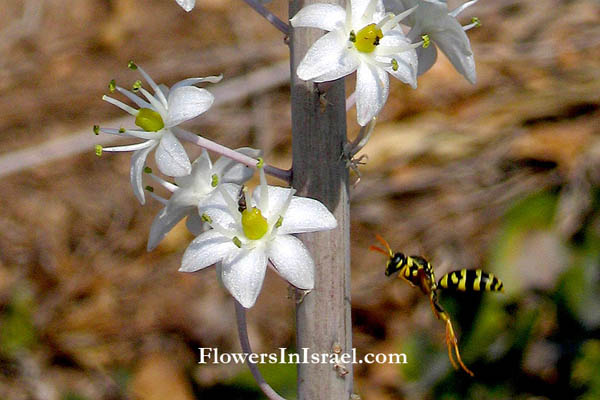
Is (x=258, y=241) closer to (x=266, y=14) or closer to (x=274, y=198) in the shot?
(x=274, y=198)

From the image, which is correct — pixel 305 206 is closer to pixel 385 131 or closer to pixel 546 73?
pixel 385 131

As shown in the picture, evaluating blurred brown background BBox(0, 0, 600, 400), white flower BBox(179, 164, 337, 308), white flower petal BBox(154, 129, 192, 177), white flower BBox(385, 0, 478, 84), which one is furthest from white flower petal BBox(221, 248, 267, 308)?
blurred brown background BBox(0, 0, 600, 400)

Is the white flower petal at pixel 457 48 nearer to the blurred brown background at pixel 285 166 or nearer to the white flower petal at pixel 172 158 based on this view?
the white flower petal at pixel 172 158

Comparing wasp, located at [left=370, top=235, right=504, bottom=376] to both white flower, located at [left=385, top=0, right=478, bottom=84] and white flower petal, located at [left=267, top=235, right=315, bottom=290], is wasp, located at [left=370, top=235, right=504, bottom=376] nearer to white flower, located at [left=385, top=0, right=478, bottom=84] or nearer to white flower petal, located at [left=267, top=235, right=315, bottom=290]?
white flower petal, located at [left=267, top=235, right=315, bottom=290]

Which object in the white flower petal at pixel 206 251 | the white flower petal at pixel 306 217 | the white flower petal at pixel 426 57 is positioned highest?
the white flower petal at pixel 426 57

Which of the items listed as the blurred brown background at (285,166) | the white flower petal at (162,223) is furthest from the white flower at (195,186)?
the blurred brown background at (285,166)

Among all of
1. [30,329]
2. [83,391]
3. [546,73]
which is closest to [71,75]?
[30,329]
